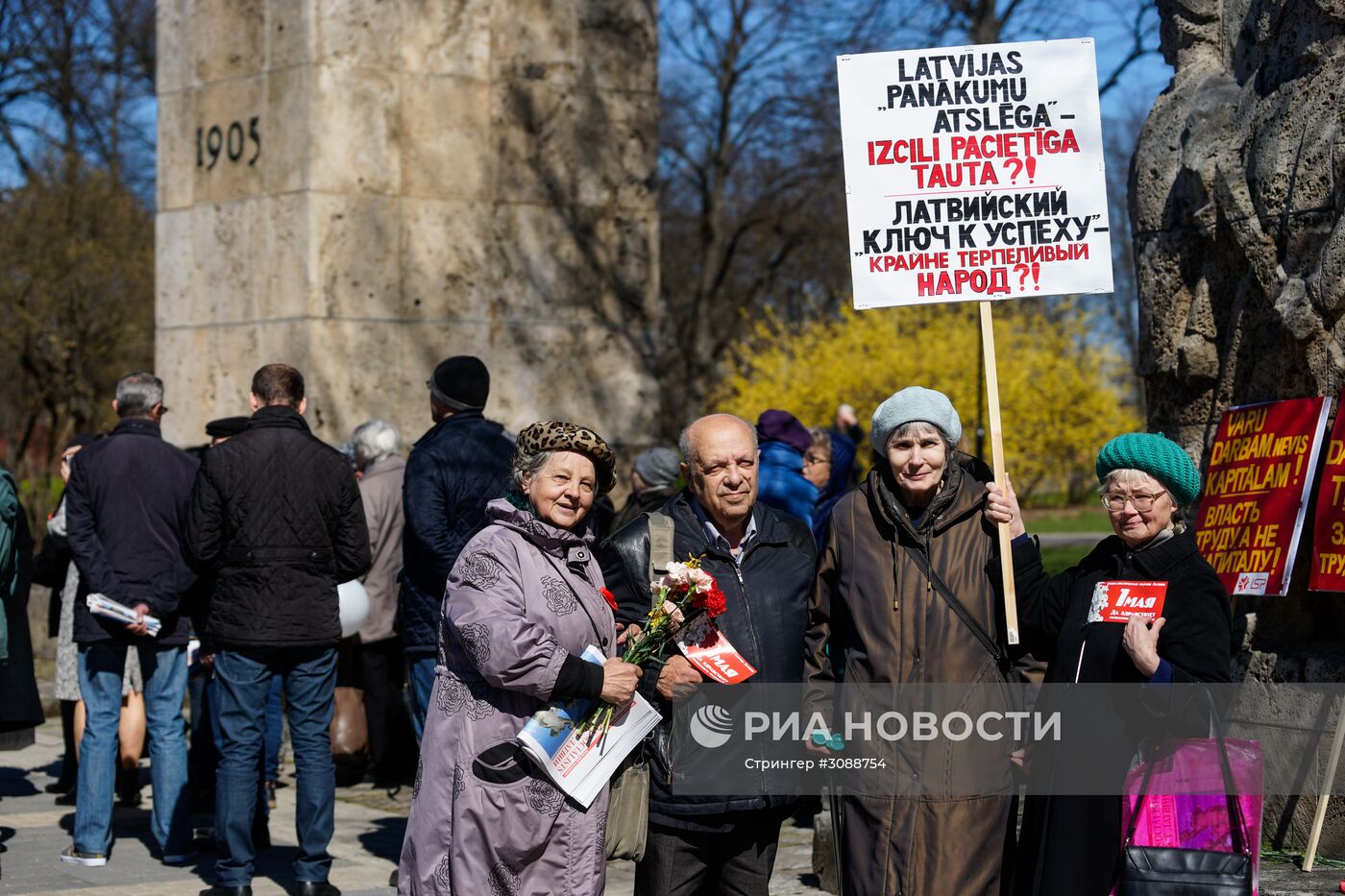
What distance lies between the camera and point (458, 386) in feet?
23.2

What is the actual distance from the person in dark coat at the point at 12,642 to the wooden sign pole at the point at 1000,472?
407 cm

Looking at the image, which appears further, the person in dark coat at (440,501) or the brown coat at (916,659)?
the person in dark coat at (440,501)

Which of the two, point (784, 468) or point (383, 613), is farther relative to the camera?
point (383, 613)

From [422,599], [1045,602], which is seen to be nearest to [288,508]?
[422,599]

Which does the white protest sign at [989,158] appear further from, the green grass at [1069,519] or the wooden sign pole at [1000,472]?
the green grass at [1069,519]

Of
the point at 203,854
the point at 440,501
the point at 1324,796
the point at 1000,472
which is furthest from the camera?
the point at 203,854

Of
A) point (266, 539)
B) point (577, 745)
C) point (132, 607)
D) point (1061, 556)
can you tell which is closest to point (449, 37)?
point (132, 607)

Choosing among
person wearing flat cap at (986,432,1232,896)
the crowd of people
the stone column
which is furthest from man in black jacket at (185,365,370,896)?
the stone column

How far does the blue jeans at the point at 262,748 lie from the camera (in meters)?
6.46

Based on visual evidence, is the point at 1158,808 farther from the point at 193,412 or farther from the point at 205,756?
the point at 193,412

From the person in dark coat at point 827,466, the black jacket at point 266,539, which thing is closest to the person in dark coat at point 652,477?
the person in dark coat at point 827,466

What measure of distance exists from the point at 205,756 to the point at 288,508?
7.87 feet

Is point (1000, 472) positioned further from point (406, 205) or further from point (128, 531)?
point (406, 205)

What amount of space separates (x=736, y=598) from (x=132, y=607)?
11.5 ft
